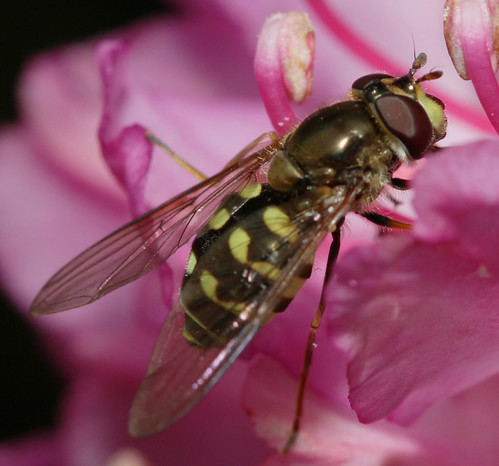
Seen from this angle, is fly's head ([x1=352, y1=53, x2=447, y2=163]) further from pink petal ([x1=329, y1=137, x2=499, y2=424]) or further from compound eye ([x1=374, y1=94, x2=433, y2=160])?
pink petal ([x1=329, y1=137, x2=499, y2=424])

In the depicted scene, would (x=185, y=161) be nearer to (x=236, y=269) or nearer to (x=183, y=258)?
(x=183, y=258)

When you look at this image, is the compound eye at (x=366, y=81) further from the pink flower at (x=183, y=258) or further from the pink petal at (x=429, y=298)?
the pink petal at (x=429, y=298)

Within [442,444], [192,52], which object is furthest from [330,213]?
[192,52]

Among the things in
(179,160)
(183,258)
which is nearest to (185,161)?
(179,160)

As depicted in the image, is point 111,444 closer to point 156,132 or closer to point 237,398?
point 237,398

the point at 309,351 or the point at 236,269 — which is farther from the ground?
the point at 236,269

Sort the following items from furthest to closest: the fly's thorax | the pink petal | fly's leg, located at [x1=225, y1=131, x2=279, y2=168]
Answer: fly's leg, located at [x1=225, y1=131, x2=279, y2=168] → the fly's thorax → the pink petal

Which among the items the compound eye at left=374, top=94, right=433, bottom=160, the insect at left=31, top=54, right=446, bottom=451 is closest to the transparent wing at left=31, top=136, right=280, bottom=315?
the insect at left=31, top=54, right=446, bottom=451
